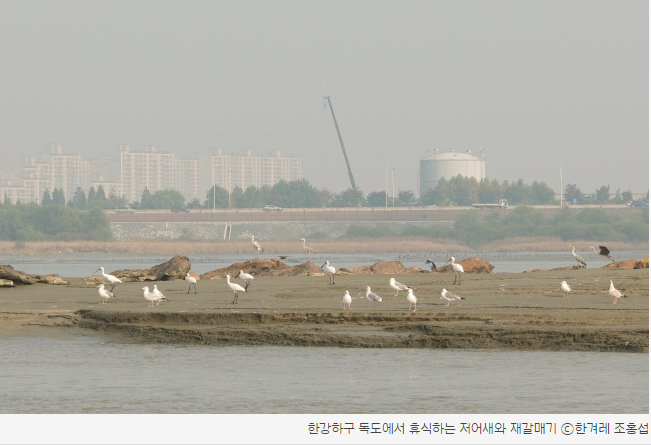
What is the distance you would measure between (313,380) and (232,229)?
505 feet

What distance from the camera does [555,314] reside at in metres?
20.3

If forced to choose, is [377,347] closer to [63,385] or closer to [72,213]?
[63,385]

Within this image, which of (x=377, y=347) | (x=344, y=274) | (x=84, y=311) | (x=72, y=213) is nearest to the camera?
(x=377, y=347)

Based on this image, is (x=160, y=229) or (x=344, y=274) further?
(x=160, y=229)

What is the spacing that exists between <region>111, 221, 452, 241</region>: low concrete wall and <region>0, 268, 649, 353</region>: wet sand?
13971 cm

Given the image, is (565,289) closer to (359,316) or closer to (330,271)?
(359,316)

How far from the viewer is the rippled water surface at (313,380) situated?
14.7 metres

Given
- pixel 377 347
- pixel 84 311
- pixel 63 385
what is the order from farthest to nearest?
1. pixel 84 311
2. pixel 377 347
3. pixel 63 385

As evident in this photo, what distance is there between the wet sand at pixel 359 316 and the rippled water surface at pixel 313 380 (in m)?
0.44

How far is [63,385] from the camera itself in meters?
16.4

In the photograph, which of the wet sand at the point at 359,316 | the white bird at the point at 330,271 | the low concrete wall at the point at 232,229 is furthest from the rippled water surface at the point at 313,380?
the low concrete wall at the point at 232,229

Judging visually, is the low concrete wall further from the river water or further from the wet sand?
the wet sand

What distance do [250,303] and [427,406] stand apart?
8885mm

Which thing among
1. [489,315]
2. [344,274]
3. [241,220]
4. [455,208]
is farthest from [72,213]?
[489,315]
